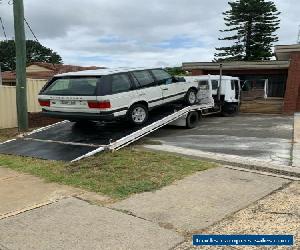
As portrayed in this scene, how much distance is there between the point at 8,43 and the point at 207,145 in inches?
2915

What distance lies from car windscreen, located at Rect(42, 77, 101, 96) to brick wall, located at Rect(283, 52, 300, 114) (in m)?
11.9

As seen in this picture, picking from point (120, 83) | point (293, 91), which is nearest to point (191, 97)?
point (120, 83)

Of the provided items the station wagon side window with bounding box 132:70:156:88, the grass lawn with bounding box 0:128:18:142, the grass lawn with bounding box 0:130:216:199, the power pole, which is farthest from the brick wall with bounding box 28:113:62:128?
the grass lawn with bounding box 0:130:216:199

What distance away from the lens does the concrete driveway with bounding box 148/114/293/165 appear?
9539 mm

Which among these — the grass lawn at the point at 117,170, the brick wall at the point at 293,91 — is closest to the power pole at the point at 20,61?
the grass lawn at the point at 117,170

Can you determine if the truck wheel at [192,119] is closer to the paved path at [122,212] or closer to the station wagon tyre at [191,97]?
the station wagon tyre at [191,97]

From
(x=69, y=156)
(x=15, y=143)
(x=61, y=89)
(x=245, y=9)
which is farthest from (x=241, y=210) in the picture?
(x=245, y=9)

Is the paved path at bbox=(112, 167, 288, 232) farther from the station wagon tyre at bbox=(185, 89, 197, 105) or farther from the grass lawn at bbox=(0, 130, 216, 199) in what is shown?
the station wagon tyre at bbox=(185, 89, 197, 105)

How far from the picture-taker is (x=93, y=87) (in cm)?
1026

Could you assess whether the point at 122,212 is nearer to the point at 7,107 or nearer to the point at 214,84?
the point at 7,107

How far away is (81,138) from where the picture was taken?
1083cm

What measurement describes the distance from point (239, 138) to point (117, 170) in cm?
466

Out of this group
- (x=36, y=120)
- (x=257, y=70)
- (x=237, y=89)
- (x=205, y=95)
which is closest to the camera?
(x=205, y=95)

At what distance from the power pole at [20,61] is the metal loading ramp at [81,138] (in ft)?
4.88
